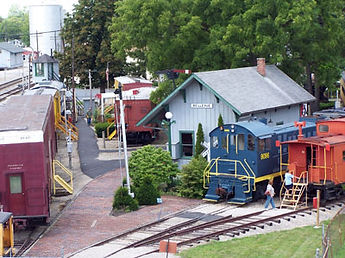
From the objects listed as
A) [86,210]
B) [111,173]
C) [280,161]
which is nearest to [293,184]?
[280,161]

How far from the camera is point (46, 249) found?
23266 mm

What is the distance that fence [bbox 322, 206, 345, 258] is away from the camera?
62.3ft

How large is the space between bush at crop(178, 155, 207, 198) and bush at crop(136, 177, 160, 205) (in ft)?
5.31

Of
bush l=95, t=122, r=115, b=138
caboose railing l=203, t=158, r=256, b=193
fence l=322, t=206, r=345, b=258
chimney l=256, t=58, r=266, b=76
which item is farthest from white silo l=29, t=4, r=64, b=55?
fence l=322, t=206, r=345, b=258

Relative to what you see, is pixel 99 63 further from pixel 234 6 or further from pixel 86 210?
pixel 86 210

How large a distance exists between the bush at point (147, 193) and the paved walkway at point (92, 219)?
17.5 inches

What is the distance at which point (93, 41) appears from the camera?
70875 mm

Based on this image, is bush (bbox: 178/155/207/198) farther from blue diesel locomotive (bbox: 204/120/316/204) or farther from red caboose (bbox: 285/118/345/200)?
red caboose (bbox: 285/118/345/200)

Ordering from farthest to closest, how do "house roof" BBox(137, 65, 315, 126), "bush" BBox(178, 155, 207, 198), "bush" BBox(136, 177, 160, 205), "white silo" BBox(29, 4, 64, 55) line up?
"white silo" BBox(29, 4, 64, 55)
"house roof" BBox(137, 65, 315, 126)
"bush" BBox(178, 155, 207, 198)
"bush" BBox(136, 177, 160, 205)

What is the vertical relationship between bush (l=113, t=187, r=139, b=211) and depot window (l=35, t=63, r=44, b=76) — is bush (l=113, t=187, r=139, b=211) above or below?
below

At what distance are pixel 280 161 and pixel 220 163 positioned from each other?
273 cm

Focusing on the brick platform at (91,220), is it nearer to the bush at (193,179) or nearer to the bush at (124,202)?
the bush at (124,202)

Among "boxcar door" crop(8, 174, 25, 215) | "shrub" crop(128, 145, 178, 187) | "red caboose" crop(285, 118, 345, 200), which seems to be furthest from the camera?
"shrub" crop(128, 145, 178, 187)

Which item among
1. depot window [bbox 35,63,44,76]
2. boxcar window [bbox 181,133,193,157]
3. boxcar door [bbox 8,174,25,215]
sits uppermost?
depot window [bbox 35,63,44,76]
